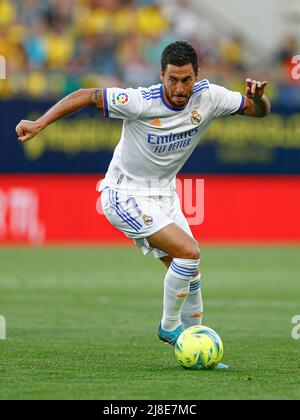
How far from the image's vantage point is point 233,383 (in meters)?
7.16

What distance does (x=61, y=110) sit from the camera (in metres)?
8.08

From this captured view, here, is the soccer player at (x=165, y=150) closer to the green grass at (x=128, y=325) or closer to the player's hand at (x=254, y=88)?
the player's hand at (x=254, y=88)

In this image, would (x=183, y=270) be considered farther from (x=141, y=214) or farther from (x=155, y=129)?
(x=155, y=129)

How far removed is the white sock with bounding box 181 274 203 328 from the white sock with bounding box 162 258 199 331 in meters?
0.19

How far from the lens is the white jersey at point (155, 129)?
8.36 metres

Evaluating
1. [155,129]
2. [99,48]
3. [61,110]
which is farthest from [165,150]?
[99,48]

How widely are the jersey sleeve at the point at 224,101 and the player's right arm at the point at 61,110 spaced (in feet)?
3.15

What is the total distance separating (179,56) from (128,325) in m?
Answer: 3.76

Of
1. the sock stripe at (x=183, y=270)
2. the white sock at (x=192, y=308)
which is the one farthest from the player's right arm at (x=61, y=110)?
the white sock at (x=192, y=308)

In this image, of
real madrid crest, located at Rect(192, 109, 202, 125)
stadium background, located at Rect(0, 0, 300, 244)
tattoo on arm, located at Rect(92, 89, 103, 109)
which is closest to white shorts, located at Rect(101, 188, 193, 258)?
real madrid crest, located at Rect(192, 109, 202, 125)

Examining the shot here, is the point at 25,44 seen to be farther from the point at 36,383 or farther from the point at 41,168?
the point at 36,383

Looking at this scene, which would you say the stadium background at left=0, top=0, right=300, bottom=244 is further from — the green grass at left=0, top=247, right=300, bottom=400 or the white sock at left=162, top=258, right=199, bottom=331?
the white sock at left=162, top=258, right=199, bottom=331

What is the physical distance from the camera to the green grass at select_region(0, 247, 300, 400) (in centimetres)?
698

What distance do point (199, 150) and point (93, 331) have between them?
40.5 ft
